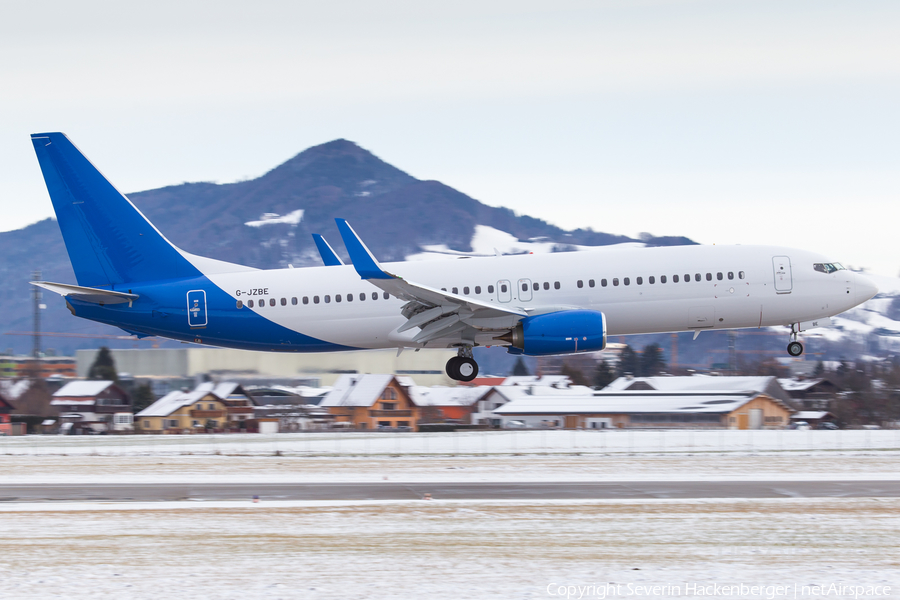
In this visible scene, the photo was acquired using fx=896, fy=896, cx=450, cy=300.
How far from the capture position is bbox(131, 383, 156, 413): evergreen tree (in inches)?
2436

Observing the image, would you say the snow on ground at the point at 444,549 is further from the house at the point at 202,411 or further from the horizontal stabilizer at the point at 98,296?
the house at the point at 202,411

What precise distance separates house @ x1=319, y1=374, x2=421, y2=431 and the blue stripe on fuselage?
25.4 meters

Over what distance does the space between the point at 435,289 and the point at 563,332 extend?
429 centimetres

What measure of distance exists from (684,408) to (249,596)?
1938 inches

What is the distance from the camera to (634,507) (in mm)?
19672

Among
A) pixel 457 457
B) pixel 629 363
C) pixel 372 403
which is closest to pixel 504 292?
pixel 457 457

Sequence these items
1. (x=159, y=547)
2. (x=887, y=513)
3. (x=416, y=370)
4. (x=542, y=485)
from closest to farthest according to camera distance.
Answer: (x=159, y=547), (x=887, y=513), (x=542, y=485), (x=416, y=370)

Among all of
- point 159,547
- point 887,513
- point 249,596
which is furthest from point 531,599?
point 887,513

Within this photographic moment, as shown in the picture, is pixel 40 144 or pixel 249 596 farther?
pixel 40 144

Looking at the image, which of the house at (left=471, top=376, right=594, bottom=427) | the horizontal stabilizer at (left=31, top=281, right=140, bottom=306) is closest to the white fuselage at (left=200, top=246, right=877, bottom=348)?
the horizontal stabilizer at (left=31, top=281, right=140, bottom=306)

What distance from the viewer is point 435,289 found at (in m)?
28.7

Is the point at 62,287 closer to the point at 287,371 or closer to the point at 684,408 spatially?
the point at 287,371

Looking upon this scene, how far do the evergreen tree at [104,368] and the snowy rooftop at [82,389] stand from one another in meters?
2.33

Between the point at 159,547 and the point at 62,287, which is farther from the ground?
the point at 62,287
